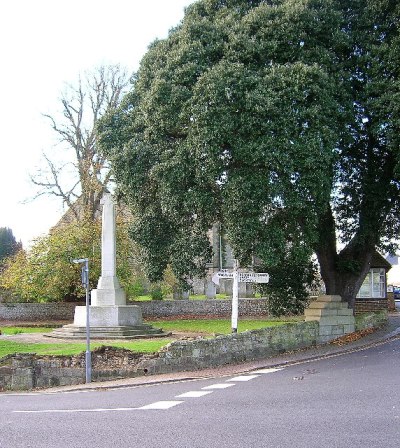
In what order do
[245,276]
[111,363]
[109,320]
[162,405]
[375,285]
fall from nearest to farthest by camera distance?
[162,405], [111,363], [245,276], [109,320], [375,285]

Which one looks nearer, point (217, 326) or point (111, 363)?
point (111, 363)

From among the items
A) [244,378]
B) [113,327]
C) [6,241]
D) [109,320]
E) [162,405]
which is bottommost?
[244,378]

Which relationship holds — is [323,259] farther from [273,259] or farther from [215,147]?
[215,147]

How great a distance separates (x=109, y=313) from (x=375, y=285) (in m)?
22.7

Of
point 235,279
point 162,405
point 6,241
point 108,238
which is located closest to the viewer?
point 162,405

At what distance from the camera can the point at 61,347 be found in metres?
20.5

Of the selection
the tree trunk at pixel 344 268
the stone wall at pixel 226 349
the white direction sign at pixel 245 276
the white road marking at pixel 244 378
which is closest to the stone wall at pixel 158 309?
the tree trunk at pixel 344 268

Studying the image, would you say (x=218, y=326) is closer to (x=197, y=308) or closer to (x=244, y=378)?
(x=197, y=308)

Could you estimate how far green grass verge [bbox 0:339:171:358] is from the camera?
18781 millimetres

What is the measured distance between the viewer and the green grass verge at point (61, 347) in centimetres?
1878

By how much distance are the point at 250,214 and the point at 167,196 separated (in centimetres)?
302

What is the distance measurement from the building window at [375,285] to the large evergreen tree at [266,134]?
16148 mm

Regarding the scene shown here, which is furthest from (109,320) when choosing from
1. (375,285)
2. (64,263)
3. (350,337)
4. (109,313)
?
(375,285)

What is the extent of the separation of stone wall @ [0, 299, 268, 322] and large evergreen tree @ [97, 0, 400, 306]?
14933 millimetres
